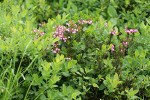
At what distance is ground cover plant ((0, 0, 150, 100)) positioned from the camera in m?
2.54

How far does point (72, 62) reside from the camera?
2.65 metres

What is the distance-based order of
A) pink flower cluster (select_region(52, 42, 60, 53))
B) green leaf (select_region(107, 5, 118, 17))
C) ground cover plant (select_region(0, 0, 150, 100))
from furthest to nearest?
1. green leaf (select_region(107, 5, 118, 17))
2. pink flower cluster (select_region(52, 42, 60, 53))
3. ground cover plant (select_region(0, 0, 150, 100))

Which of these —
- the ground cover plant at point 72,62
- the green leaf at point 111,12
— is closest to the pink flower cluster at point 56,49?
the ground cover plant at point 72,62

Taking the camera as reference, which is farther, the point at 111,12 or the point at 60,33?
the point at 111,12

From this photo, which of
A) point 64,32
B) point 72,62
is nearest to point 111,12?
point 64,32

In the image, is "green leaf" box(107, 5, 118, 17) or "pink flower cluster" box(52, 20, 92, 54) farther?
"green leaf" box(107, 5, 118, 17)

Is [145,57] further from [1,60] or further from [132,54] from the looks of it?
[1,60]

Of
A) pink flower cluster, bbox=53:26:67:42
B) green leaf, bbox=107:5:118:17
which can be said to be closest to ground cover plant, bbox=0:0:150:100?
pink flower cluster, bbox=53:26:67:42

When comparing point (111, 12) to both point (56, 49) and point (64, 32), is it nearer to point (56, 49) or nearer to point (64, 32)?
point (64, 32)

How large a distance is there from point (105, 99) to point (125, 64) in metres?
0.31

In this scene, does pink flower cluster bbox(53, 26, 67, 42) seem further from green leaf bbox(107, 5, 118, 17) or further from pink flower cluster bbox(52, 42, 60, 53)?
green leaf bbox(107, 5, 118, 17)

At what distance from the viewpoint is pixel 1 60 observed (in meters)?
2.54

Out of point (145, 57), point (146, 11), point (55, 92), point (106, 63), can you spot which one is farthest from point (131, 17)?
point (55, 92)

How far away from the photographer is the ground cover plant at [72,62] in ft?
8.34
